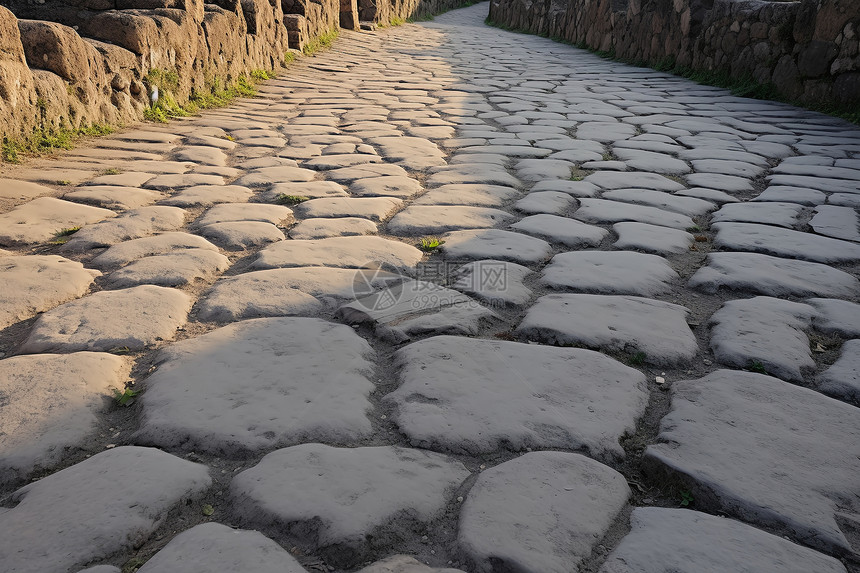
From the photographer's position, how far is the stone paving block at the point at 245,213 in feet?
7.86

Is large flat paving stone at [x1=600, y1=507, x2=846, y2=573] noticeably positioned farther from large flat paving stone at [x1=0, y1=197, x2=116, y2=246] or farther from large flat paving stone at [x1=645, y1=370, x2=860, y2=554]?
large flat paving stone at [x1=0, y1=197, x2=116, y2=246]

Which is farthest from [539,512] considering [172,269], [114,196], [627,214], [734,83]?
[734,83]

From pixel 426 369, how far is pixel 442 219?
1.10m

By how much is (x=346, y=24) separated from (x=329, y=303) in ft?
33.9

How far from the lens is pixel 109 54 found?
12.0 feet

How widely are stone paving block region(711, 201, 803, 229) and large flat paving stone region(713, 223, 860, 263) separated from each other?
88 millimetres

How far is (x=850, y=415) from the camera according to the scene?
1.29 m

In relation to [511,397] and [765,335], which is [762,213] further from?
[511,397]

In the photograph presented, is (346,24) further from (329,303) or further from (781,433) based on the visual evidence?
(781,433)

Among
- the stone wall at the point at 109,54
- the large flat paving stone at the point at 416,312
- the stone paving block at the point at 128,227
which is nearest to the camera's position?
the large flat paving stone at the point at 416,312

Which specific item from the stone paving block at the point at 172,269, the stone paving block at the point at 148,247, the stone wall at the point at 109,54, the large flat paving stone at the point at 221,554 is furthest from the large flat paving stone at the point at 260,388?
the stone wall at the point at 109,54

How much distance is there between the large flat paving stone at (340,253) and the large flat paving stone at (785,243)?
109 centimetres

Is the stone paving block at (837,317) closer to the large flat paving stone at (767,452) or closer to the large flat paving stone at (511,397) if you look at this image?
the large flat paving stone at (767,452)

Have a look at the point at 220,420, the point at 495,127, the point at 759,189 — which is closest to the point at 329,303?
the point at 220,420
